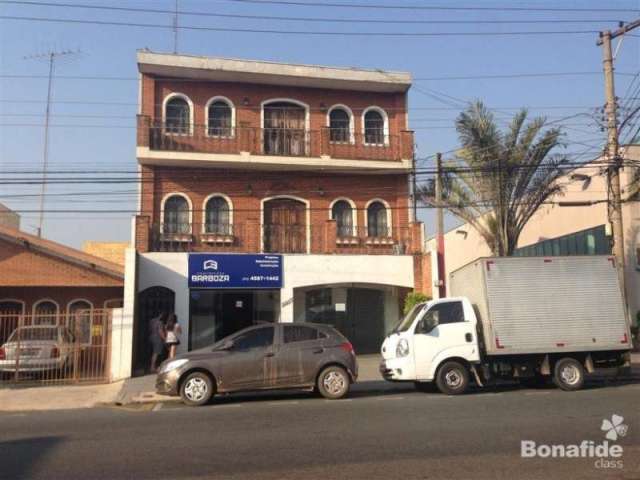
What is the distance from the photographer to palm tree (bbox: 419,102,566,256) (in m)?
19.8

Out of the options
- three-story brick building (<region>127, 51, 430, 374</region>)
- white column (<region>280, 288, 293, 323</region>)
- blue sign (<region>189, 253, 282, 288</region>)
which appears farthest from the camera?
three-story brick building (<region>127, 51, 430, 374</region>)

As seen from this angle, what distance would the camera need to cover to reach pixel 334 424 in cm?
897

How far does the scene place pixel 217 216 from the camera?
2041cm

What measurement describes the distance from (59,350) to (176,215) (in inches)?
235

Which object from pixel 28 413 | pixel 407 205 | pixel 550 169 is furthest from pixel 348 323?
pixel 28 413

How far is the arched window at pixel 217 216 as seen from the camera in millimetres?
20172

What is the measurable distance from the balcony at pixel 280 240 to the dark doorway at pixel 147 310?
4.70 feet

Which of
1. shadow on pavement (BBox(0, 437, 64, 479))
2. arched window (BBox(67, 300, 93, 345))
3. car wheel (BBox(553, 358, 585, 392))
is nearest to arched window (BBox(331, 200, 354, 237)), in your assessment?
arched window (BBox(67, 300, 93, 345))

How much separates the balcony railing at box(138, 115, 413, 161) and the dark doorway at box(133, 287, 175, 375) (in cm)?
458

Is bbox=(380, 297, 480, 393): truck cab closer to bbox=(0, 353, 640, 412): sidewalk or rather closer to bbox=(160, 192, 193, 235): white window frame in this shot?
bbox=(0, 353, 640, 412): sidewalk

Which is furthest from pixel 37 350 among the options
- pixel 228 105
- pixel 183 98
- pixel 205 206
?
pixel 228 105

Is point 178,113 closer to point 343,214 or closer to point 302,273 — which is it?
point 343,214

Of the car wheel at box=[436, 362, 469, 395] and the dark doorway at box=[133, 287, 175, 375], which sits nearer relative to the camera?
the car wheel at box=[436, 362, 469, 395]

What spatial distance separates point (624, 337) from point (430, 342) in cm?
420
